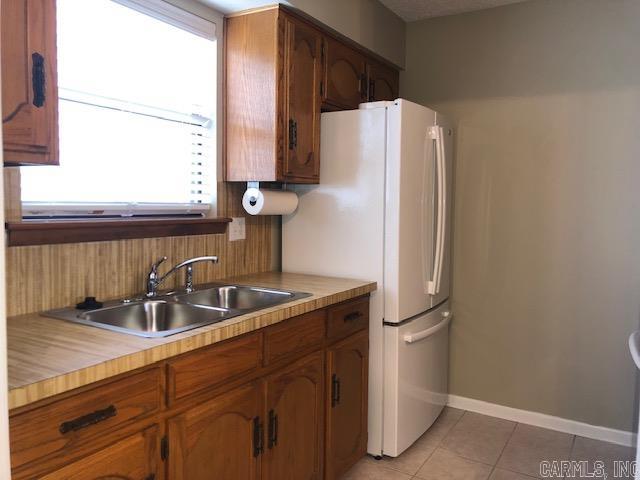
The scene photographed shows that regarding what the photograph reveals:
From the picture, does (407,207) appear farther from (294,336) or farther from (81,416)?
(81,416)

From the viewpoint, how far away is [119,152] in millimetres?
1990

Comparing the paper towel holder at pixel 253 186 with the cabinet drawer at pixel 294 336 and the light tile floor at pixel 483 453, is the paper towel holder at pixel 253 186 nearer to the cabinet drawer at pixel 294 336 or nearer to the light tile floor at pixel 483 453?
the cabinet drawer at pixel 294 336

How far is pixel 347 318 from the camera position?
2.22m

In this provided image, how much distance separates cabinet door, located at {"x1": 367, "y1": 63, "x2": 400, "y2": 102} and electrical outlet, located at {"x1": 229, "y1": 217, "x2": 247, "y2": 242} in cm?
106

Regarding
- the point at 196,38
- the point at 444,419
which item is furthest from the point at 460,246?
the point at 196,38

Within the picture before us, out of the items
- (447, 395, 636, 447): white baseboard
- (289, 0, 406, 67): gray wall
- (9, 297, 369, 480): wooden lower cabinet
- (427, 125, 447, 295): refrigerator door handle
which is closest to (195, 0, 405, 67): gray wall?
(289, 0, 406, 67): gray wall

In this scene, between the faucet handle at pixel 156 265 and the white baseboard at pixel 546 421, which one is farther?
the white baseboard at pixel 546 421

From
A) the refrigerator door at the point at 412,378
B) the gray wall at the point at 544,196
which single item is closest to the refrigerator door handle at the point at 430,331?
the refrigerator door at the point at 412,378

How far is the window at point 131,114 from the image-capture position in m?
1.79

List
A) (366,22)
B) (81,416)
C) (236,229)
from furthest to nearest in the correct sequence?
(366,22) < (236,229) < (81,416)

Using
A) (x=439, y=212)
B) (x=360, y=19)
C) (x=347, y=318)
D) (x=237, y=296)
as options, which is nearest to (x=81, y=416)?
(x=237, y=296)

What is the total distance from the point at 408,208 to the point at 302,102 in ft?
2.29

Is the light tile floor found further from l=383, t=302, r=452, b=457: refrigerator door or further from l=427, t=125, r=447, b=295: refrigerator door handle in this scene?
l=427, t=125, r=447, b=295: refrigerator door handle

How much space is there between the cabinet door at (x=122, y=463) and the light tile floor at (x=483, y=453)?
1.29 metres
